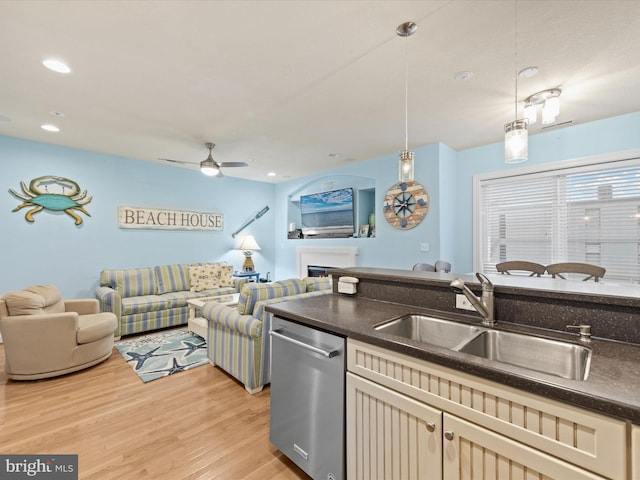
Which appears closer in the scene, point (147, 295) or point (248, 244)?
point (147, 295)

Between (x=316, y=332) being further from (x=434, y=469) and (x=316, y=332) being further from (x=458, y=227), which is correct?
(x=458, y=227)

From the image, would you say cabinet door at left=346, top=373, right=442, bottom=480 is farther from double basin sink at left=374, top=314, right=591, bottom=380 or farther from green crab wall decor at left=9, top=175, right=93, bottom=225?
green crab wall decor at left=9, top=175, right=93, bottom=225

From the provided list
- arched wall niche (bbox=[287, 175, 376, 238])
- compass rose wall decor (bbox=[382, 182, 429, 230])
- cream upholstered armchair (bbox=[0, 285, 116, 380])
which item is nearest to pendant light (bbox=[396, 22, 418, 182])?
compass rose wall decor (bbox=[382, 182, 429, 230])

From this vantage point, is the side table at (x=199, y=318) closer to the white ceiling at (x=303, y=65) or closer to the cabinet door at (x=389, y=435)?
the white ceiling at (x=303, y=65)

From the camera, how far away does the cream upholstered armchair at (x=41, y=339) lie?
2.72 meters

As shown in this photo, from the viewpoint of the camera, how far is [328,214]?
5816 millimetres

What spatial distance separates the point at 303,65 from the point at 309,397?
91.9 inches

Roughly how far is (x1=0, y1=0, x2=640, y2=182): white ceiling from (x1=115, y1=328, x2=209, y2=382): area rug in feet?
8.83

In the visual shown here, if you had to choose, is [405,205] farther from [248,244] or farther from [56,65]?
[56,65]

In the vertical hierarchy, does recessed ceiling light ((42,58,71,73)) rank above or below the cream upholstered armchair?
above

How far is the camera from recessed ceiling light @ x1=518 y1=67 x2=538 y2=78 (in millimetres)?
2318

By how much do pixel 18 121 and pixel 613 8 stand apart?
543cm

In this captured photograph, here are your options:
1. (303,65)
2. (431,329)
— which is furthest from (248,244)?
(431,329)

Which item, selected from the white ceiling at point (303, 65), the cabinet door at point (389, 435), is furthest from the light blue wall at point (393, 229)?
the cabinet door at point (389, 435)
